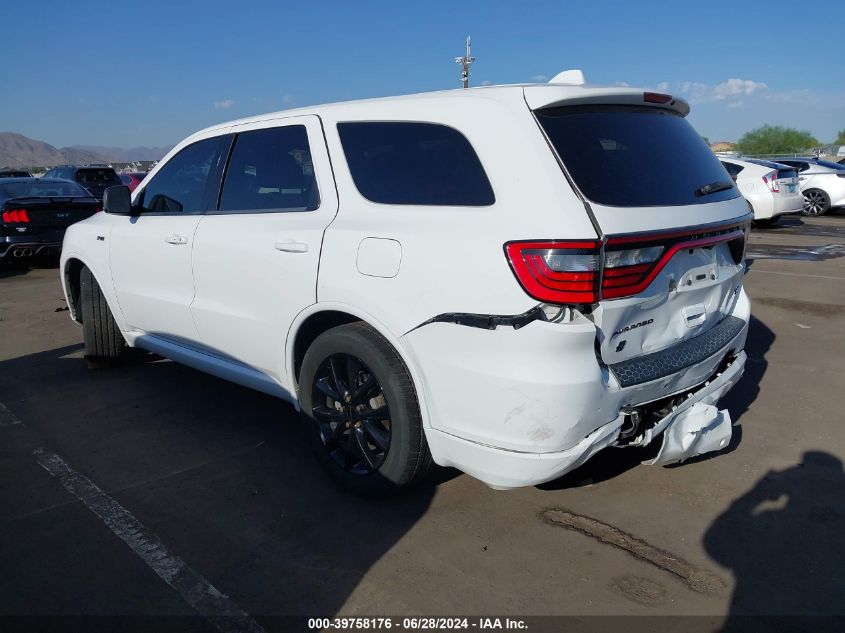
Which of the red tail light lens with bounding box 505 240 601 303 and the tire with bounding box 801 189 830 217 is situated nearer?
the red tail light lens with bounding box 505 240 601 303

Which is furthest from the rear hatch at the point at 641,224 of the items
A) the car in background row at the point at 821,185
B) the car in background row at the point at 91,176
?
the car in background row at the point at 91,176

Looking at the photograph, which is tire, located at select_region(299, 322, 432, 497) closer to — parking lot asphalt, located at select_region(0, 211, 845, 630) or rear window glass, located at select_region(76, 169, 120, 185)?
parking lot asphalt, located at select_region(0, 211, 845, 630)

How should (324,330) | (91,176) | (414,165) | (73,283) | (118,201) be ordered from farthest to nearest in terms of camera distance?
(91,176), (73,283), (118,201), (324,330), (414,165)

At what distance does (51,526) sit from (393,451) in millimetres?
1639

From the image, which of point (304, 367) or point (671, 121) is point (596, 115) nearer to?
point (671, 121)

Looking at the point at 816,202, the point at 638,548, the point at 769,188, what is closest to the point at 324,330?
the point at 638,548

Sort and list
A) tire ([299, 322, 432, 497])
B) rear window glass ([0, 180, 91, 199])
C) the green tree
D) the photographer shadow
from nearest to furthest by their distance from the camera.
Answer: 1. the photographer shadow
2. tire ([299, 322, 432, 497])
3. rear window glass ([0, 180, 91, 199])
4. the green tree

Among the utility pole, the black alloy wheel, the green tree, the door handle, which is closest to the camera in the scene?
the black alloy wheel

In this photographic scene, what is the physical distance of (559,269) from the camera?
2.53 meters

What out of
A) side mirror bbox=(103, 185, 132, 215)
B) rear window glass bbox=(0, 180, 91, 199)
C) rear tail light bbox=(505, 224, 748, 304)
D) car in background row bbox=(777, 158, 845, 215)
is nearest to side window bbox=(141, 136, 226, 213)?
side mirror bbox=(103, 185, 132, 215)

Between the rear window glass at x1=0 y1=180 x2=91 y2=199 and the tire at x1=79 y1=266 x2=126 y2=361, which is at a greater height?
the rear window glass at x1=0 y1=180 x2=91 y2=199

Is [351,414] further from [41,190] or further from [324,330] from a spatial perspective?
[41,190]

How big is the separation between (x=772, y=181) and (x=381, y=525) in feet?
44.7

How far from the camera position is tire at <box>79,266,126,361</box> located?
5.28m
